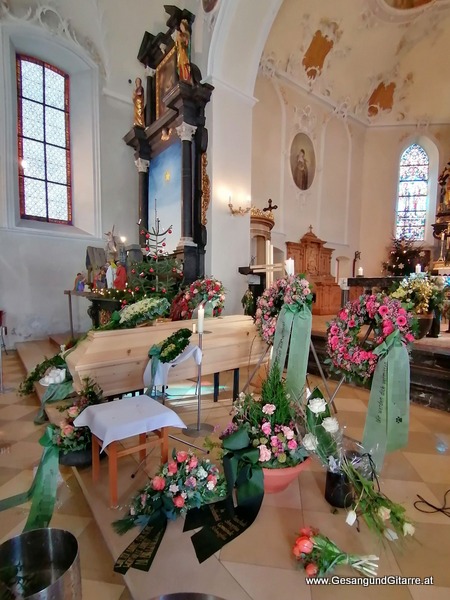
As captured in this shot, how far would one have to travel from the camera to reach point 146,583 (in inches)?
47.9

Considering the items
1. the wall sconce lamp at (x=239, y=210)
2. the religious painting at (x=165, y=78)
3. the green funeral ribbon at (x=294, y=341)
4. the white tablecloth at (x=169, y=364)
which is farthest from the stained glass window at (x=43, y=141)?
the green funeral ribbon at (x=294, y=341)

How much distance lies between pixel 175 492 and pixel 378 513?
0.95 m

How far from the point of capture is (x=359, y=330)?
1.93 metres

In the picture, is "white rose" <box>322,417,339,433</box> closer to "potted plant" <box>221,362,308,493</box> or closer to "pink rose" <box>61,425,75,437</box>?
"potted plant" <box>221,362,308,493</box>

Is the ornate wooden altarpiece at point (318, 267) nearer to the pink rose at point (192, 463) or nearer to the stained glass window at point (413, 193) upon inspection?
the stained glass window at point (413, 193)

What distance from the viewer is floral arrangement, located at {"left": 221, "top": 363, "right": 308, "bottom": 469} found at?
64.7 inches

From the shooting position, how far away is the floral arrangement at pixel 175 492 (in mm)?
1531

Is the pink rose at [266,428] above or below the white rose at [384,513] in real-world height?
above

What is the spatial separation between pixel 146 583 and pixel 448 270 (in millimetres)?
7316

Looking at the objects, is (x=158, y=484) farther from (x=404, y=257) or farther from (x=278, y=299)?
(x=404, y=257)

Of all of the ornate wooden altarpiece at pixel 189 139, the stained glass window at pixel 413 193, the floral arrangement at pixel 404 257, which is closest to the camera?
the ornate wooden altarpiece at pixel 189 139

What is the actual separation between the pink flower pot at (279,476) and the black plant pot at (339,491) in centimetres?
16

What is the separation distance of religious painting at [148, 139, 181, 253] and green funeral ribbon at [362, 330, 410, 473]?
4428 millimetres

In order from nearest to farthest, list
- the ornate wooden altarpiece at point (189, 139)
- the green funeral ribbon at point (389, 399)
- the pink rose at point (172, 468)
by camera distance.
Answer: the pink rose at point (172, 468) → the green funeral ribbon at point (389, 399) → the ornate wooden altarpiece at point (189, 139)
